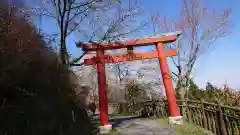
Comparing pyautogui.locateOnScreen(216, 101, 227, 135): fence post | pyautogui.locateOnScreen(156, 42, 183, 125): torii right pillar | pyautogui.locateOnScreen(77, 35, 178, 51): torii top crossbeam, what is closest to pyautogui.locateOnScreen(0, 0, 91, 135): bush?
pyautogui.locateOnScreen(77, 35, 178, 51): torii top crossbeam

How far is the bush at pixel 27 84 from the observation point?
19.7ft

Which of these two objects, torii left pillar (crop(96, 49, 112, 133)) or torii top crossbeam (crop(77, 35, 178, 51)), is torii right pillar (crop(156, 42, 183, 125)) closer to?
torii top crossbeam (crop(77, 35, 178, 51))

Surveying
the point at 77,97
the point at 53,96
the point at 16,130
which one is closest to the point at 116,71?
the point at 77,97

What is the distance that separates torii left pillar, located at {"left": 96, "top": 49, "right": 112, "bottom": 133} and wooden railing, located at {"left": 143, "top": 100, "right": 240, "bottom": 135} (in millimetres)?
4079

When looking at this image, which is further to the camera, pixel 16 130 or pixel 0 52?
pixel 16 130

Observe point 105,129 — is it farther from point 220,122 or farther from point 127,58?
point 220,122

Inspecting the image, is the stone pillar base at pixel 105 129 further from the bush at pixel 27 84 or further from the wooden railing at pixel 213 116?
the wooden railing at pixel 213 116

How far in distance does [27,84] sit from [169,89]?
28.4 ft

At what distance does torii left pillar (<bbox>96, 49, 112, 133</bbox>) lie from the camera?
13.2 meters

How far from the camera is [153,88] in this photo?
2995cm

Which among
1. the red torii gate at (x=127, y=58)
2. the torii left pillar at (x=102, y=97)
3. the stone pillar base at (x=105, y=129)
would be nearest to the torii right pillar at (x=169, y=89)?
the red torii gate at (x=127, y=58)

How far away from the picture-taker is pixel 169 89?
1443 centimetres

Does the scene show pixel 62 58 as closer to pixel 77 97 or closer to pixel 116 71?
pixel 77 97

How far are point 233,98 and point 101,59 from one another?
626 cm
